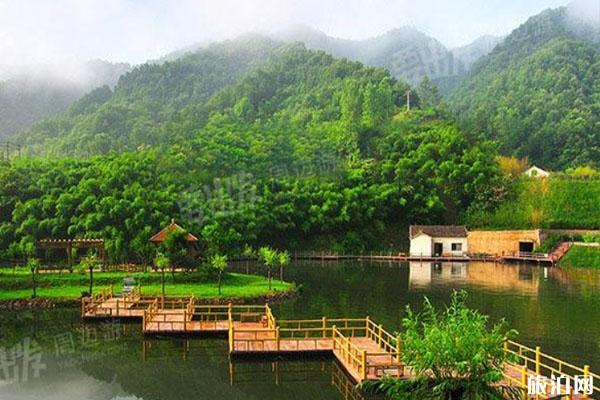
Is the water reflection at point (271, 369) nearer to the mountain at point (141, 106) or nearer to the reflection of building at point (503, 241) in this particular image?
the reflection of building at point (503, 241)

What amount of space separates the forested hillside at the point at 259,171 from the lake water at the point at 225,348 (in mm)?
12969

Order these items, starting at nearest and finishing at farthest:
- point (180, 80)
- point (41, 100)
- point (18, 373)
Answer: point (18, 373)
point (180, 80)
point (41, 100)

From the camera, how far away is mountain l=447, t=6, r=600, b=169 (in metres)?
98.6

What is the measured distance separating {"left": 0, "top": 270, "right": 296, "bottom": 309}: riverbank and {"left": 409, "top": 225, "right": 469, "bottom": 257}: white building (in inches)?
1303

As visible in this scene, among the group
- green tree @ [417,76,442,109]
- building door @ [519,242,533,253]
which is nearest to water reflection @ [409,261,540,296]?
building door @ [519,242,533,253]

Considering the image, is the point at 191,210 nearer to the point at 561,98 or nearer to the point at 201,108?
the point at 201,108

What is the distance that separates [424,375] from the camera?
15.7 m

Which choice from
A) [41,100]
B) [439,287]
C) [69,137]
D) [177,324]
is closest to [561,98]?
[439,287]

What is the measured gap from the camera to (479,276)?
159ft

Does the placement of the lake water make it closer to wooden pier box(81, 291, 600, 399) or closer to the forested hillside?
wooden pier box(81, 291, 600, 399)

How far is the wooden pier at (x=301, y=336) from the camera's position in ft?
60.1

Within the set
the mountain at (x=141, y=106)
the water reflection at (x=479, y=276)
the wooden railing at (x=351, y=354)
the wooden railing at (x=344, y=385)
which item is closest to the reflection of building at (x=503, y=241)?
the water reflection at (x=479, y=276)

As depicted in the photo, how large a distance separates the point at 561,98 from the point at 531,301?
282ft

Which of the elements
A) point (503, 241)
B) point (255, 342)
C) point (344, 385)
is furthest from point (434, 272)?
point (344, 385)
